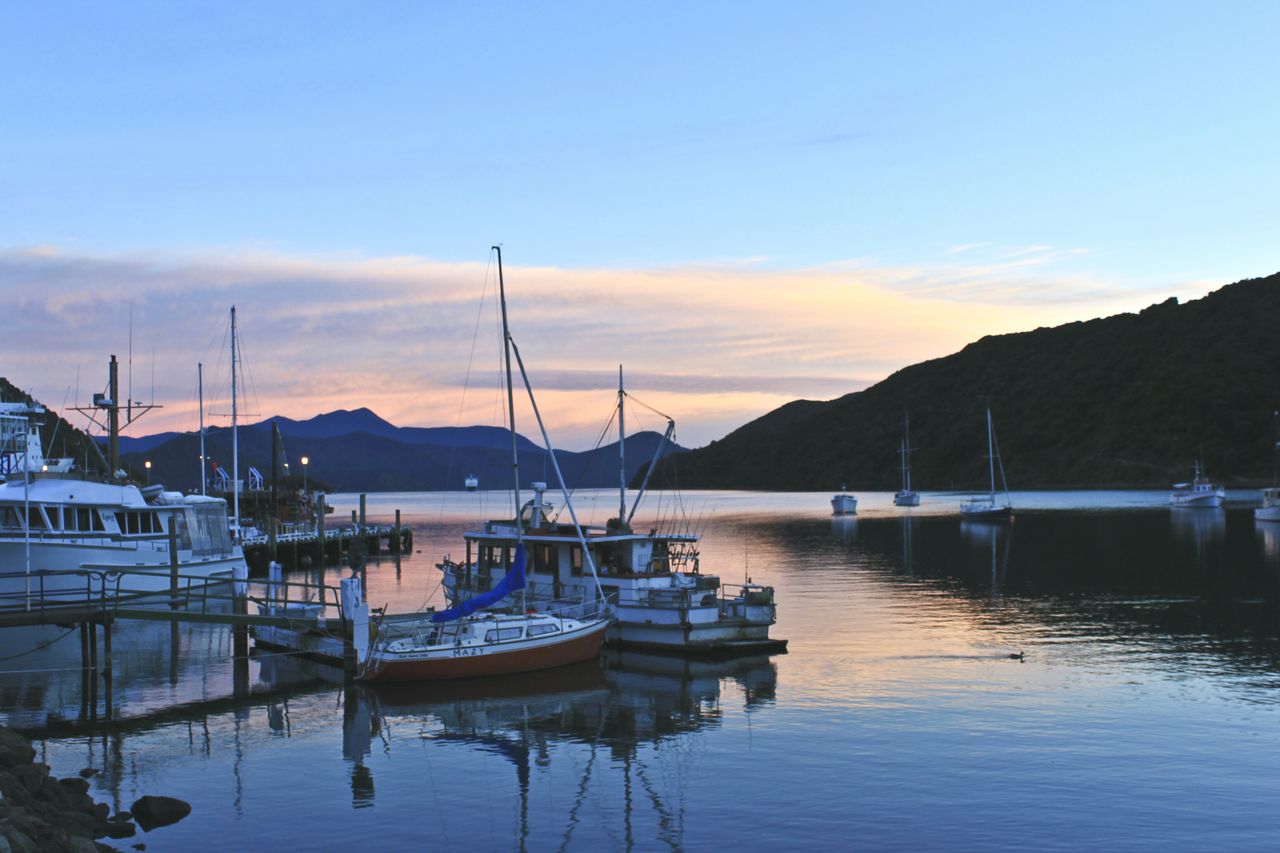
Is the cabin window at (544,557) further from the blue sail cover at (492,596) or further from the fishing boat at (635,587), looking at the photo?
the blue sail cover at (492,596)

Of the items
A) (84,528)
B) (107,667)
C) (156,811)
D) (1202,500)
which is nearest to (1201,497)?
(1202,500)

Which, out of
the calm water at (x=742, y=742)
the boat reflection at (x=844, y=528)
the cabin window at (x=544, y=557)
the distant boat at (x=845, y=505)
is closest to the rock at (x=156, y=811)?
the calm water at (x=742, y=742)

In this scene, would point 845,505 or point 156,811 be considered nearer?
point 156,811

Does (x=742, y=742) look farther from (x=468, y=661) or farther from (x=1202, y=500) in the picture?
(x=1202, y=500)

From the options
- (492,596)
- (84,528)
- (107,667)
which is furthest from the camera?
(84,528)

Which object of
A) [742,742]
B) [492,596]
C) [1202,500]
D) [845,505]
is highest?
[492,596]

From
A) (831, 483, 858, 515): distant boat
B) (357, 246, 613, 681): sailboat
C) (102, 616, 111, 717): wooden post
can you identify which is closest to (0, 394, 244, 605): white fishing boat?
(102, 616, 111, 717): wooden post

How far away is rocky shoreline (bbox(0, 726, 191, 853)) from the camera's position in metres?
17.5

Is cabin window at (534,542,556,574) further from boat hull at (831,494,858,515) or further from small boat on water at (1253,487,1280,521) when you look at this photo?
A: boat hull at (831,494,858,515)

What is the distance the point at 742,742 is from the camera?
2870 centimetres

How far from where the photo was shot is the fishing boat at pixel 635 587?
40.2 meters

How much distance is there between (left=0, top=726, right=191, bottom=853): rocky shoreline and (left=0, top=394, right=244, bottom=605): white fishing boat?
18081 mm

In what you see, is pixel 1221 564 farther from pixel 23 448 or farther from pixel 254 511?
pixel 254 511

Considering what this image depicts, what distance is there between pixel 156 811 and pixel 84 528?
28.9 m
